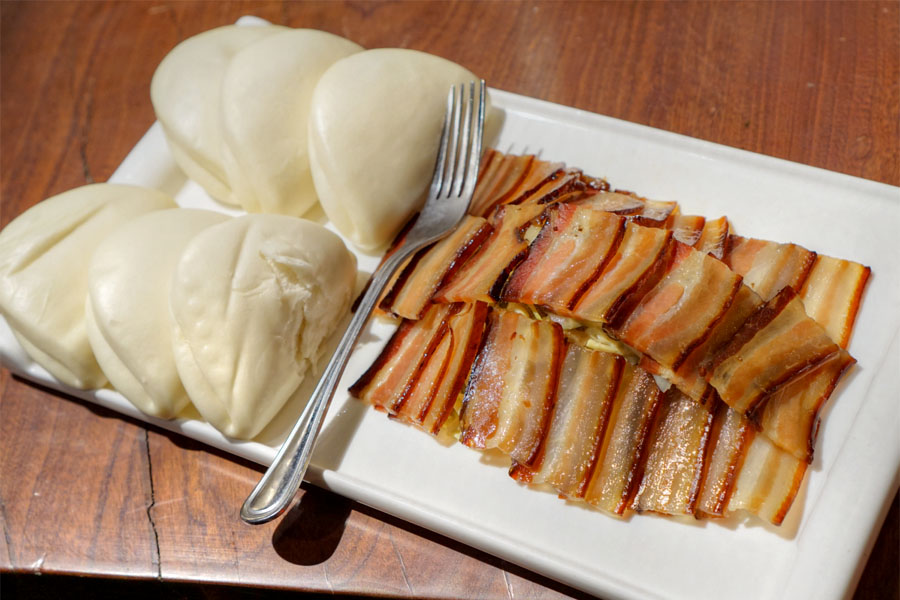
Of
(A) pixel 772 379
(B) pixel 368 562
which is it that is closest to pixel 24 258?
(B) pixel 368 562

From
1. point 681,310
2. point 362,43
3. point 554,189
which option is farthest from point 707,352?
point 362,43

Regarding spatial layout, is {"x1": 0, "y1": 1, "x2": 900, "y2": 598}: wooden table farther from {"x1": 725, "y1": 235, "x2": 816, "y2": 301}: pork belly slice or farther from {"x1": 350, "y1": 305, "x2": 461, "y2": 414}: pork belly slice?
{"x1": 725, "y1": 235, "x2": 816, "y2": 301}: pork belly slice

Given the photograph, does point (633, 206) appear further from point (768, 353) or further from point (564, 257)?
point (768, 353)

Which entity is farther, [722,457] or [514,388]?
[514,388]

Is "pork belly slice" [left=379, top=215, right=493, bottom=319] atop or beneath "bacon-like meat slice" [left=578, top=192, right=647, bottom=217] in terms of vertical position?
beneath

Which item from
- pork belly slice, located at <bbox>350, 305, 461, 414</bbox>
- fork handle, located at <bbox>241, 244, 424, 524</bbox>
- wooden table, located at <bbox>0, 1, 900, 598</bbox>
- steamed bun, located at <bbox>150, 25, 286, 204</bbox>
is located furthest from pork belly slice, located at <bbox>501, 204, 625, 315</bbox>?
steamed bun, located at <bbox>150, 25, 286, 204</bbox>

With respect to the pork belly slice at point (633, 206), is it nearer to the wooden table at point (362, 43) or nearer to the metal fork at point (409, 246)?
the metal fork at point (409, 246)
